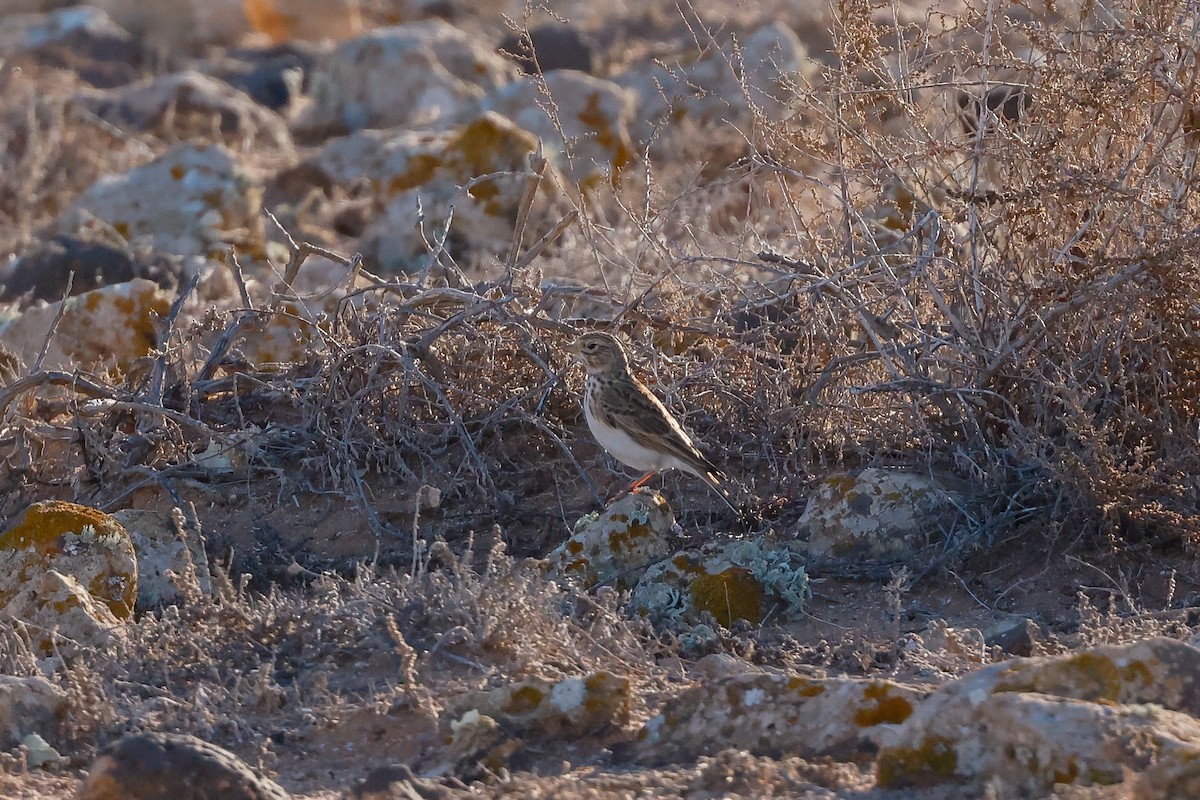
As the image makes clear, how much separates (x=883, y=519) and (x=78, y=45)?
18926 mm

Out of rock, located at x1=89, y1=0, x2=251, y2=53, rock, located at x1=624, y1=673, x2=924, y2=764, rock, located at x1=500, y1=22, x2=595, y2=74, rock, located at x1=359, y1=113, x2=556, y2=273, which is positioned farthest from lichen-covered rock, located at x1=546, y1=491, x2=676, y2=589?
rock, located at x1=89, y1=0, x2=251, y2=53

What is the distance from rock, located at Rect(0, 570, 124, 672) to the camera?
498cm

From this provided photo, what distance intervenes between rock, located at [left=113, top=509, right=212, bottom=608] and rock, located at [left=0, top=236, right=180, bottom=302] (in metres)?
4.24

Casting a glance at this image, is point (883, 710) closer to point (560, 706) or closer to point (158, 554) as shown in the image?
point (560, 706)

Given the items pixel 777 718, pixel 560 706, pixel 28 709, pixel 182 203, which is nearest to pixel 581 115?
pixel 182 203

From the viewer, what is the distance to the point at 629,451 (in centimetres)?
609

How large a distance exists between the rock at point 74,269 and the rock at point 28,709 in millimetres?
6083

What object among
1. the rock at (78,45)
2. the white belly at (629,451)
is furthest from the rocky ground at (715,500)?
the rock at (78,45)

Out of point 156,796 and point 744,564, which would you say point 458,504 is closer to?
A: point 744,564

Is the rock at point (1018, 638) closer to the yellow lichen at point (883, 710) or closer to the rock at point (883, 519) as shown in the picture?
the rock at point (883, 519)

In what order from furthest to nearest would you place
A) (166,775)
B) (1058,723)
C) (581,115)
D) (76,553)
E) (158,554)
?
1. (581,115)
2. (158,554)
3. (76,553)
4. (166,775)
5. (1058,723)

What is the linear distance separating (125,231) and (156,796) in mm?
9096

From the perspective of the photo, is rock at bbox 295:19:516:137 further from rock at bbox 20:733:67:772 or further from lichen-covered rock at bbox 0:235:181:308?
rock at bbox 20:733:67:772

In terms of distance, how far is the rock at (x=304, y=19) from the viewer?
24.3 m
